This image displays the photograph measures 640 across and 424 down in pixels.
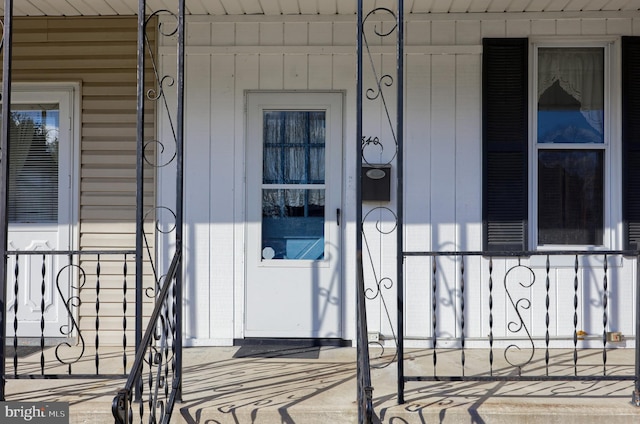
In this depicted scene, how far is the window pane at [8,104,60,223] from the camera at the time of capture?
4711 millimetres

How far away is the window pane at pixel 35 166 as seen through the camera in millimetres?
4711

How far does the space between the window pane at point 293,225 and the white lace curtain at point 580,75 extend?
200cm

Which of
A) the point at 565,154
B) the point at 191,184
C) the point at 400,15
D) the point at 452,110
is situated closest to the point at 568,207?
the point at 565,154

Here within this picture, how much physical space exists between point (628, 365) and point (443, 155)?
1949mm

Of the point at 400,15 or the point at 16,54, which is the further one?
the point at 16,54

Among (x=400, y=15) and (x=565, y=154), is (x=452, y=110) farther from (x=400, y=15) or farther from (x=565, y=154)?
(x=400, y=15)

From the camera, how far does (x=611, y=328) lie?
14.8 feet

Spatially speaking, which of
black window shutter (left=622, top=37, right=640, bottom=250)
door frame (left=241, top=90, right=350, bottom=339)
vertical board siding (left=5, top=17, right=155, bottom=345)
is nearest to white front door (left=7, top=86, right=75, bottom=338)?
vertical board siding (left=5, top=17, right=155, bottom=345)

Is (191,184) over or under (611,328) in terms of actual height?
over

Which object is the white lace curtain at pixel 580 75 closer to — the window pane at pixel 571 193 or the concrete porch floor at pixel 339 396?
the window pane at pixel 571 193

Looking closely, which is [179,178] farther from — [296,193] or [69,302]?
[69,302]

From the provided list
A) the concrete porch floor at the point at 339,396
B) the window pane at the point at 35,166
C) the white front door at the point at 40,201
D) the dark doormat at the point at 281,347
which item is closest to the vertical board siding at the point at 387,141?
the dark doormat at the point at 281,347

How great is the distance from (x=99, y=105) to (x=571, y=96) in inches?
145

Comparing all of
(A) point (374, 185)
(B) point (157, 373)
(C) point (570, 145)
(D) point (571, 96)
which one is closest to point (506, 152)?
(C) point (570, 145)
